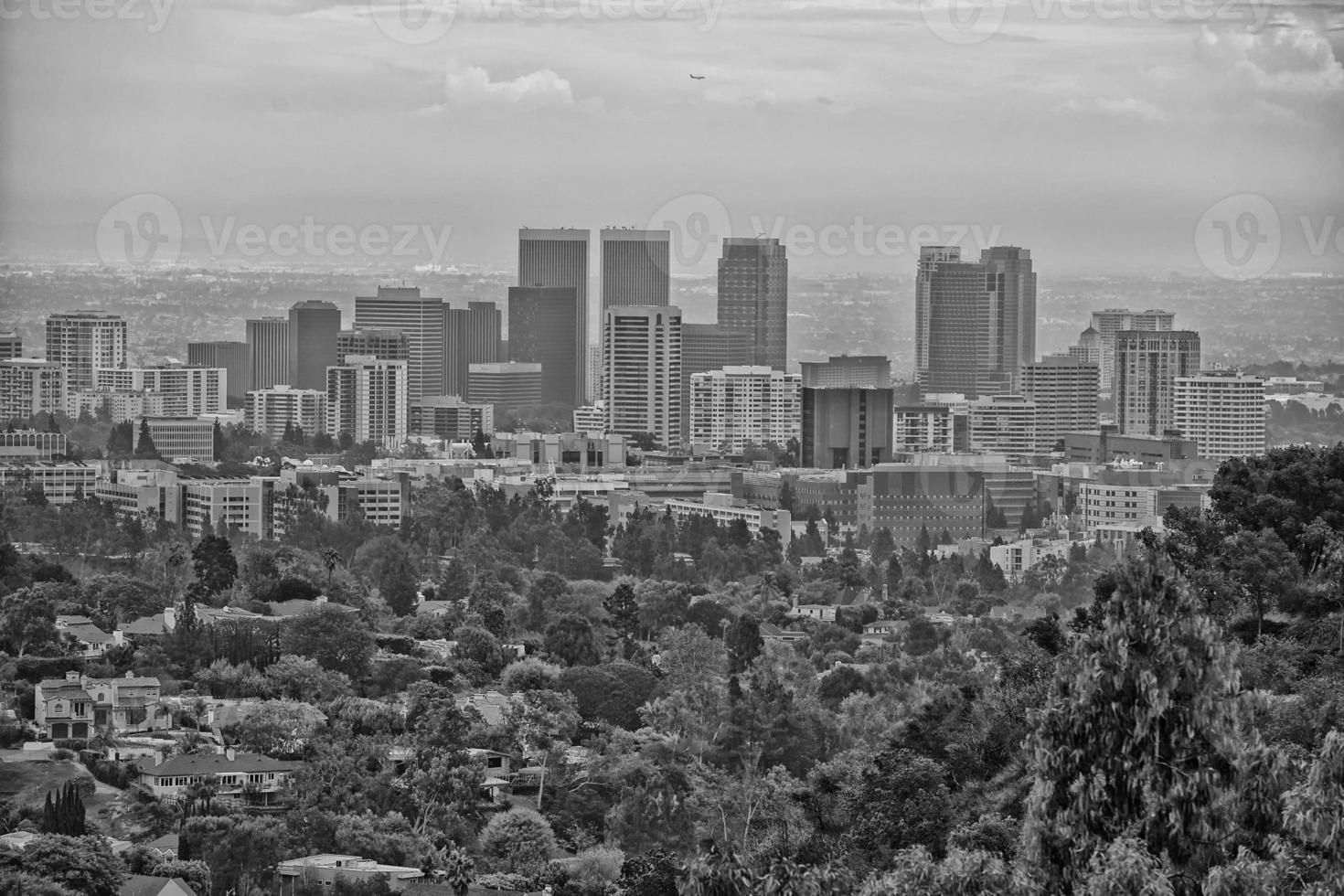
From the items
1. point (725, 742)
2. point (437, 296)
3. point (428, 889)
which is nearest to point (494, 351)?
point (437, 296)

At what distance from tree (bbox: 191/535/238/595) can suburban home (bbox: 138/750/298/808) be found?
21.4 ft

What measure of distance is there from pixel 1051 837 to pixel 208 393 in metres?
37.2

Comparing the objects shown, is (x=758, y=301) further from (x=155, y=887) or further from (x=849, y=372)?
(x=155, y=887)

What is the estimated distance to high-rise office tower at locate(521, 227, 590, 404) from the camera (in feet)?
147

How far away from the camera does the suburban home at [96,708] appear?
42.2 feet

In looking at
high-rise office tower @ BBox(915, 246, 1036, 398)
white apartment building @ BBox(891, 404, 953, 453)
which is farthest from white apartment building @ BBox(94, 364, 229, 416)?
high-rise office tower @ BBox(915, 246, 1036, 398)

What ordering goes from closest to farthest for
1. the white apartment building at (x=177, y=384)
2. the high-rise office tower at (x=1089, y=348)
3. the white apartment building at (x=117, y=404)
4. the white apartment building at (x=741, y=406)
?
1. the white apartment building at (x=117, y=404)
2. the white apartment building at (x=177, y=384)
3. the white apartment building at (x=741, y=406)
4. the high-rise office tower at (x=1089, y=348)

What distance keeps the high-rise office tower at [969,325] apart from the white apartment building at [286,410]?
34.4 feet

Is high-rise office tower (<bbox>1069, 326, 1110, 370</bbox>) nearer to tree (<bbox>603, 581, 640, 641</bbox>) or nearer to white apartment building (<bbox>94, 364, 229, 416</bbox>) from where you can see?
white apartment building (<bbox>94, 364, 229, 416</bbox>)

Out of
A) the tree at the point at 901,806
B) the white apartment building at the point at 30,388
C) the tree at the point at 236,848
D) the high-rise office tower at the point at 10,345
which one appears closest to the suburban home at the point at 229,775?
the tree at the point at 236,848

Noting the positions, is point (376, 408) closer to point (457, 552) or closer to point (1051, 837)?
point (457, 552)

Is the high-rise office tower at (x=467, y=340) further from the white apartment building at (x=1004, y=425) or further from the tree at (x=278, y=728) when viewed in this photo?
the tree at (x=278, y=728)

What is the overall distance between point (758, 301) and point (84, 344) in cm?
1256

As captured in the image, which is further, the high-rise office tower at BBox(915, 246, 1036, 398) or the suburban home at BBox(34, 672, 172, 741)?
the high-rise office tower at BBox(915, 246, 1036, 398)
